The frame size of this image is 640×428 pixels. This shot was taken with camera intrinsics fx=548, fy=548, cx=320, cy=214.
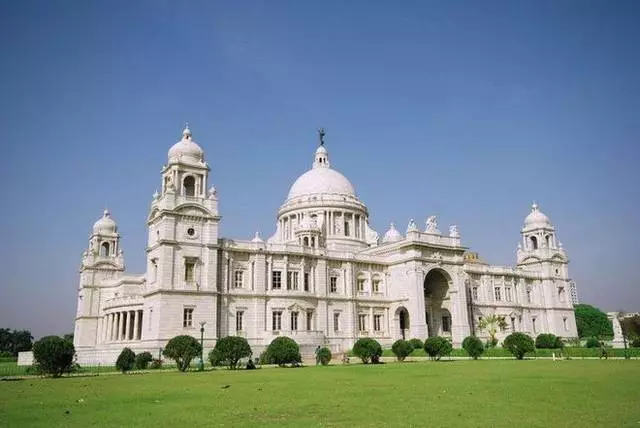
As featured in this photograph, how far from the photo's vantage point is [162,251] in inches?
2025

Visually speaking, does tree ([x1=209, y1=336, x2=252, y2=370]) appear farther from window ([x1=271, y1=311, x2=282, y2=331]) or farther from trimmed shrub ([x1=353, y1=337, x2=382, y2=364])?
window ([x1=271, y1=311, x2=282, y2=331])

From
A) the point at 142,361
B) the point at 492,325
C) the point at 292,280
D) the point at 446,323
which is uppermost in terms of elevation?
the point at 292,280

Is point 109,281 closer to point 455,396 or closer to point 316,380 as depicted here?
point 316,380

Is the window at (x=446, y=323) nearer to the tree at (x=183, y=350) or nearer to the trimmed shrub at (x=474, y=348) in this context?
Result: the trimmed shrub at (x=474, y=348)

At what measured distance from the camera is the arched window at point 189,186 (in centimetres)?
5631

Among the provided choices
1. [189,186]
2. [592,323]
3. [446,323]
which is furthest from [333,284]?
[592,323]

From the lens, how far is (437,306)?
70.6 meters

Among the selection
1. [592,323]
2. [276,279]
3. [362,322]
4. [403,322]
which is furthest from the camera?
[592,323]

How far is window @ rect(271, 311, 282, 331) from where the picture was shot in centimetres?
5712

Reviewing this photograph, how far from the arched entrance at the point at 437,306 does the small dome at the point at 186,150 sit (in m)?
32.6

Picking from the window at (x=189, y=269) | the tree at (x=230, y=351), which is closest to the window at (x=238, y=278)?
the window at (x=189, y=269)

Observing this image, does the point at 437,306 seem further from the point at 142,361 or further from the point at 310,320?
the point at 142,361

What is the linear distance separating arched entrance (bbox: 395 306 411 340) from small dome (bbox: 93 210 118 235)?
4021cm

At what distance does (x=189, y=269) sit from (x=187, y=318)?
15.4 ft
